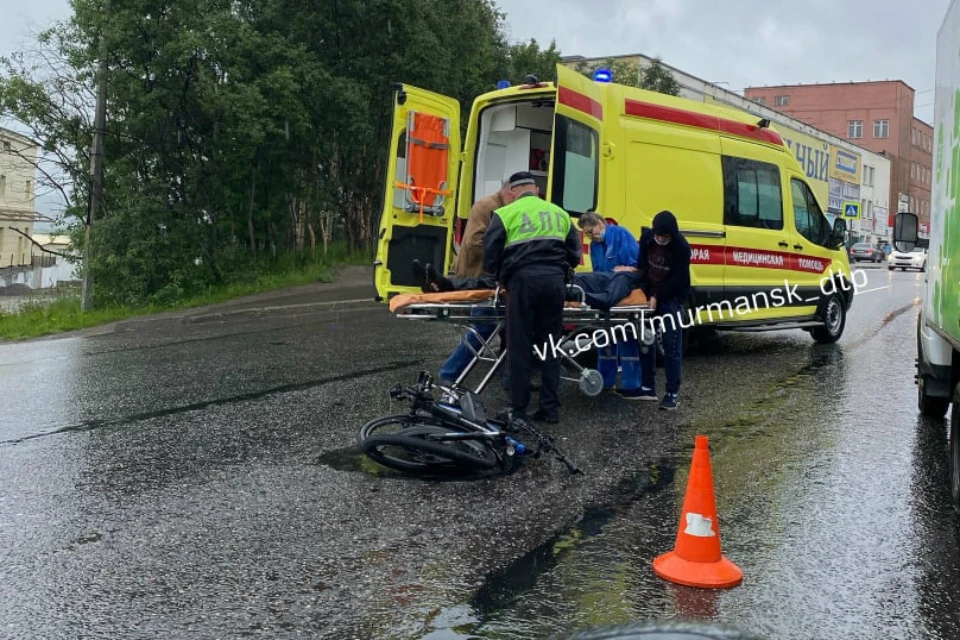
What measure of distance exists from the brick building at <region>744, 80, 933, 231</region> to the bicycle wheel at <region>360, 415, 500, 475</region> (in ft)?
269

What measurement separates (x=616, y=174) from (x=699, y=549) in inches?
231

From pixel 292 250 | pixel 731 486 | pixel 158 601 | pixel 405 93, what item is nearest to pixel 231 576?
pixel 158 601

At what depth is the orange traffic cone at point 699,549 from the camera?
4.05 m

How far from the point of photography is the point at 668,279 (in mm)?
7910

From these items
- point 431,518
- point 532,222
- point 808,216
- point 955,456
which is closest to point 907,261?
point 808,216

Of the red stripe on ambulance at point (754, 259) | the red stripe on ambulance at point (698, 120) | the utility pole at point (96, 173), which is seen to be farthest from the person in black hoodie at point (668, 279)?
the utility pole at point (96, 173)

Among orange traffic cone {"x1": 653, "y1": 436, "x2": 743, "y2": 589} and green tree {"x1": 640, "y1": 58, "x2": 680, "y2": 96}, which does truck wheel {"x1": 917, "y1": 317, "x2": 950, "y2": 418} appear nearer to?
orange traffic cone {"x1": 653, "y1": 436, "x2": 743, "y2": 589}

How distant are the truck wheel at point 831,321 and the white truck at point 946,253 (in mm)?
5469

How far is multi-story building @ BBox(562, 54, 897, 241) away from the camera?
42656mm

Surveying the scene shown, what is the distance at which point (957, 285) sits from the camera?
4.65 meters

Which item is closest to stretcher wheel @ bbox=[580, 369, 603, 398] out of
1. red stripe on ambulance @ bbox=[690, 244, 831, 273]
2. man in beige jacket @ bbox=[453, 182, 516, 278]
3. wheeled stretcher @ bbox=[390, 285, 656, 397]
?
wheeled stretcher @ bbox=[390, 285, 656, 397]

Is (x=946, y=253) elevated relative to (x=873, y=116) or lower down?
lower down

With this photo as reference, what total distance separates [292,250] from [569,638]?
2003 centimetres

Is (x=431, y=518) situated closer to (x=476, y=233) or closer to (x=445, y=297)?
(x=445, y=297)
